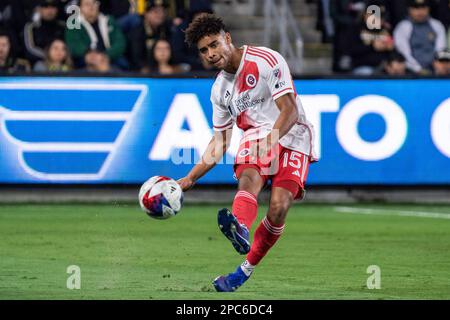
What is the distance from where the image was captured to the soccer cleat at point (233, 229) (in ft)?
28.7

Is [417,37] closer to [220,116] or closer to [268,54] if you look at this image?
[220,116]

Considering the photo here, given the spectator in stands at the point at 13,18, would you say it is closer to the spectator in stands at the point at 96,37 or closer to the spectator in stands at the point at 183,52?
the spectator in stands at the point at 96,37

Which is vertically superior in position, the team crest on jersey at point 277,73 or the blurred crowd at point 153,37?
the team crest on jersey at point 277,73

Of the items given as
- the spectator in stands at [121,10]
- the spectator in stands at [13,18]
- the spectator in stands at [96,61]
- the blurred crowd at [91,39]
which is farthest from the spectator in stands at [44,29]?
the spectator in stands at [121,10]

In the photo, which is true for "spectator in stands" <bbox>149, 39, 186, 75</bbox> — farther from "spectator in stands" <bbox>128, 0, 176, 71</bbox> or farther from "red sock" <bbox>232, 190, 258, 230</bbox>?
"red sock" <bbox>232, 190, 258, 230</bbox>

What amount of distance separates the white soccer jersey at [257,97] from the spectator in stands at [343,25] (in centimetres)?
1032

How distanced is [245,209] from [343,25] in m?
12.1

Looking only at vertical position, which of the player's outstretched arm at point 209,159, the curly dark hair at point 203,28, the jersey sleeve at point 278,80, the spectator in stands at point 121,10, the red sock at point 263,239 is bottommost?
the spectator in stands at point 121,10

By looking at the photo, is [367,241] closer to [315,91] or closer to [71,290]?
[315,91]

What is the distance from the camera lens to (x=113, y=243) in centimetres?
1373

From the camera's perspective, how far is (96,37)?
62.4 ft

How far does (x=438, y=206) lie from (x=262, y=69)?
9037mm

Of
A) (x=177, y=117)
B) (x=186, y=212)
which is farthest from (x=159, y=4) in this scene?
(x=186, y=212)

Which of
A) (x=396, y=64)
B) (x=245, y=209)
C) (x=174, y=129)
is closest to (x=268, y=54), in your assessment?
(x=245, y=209)
